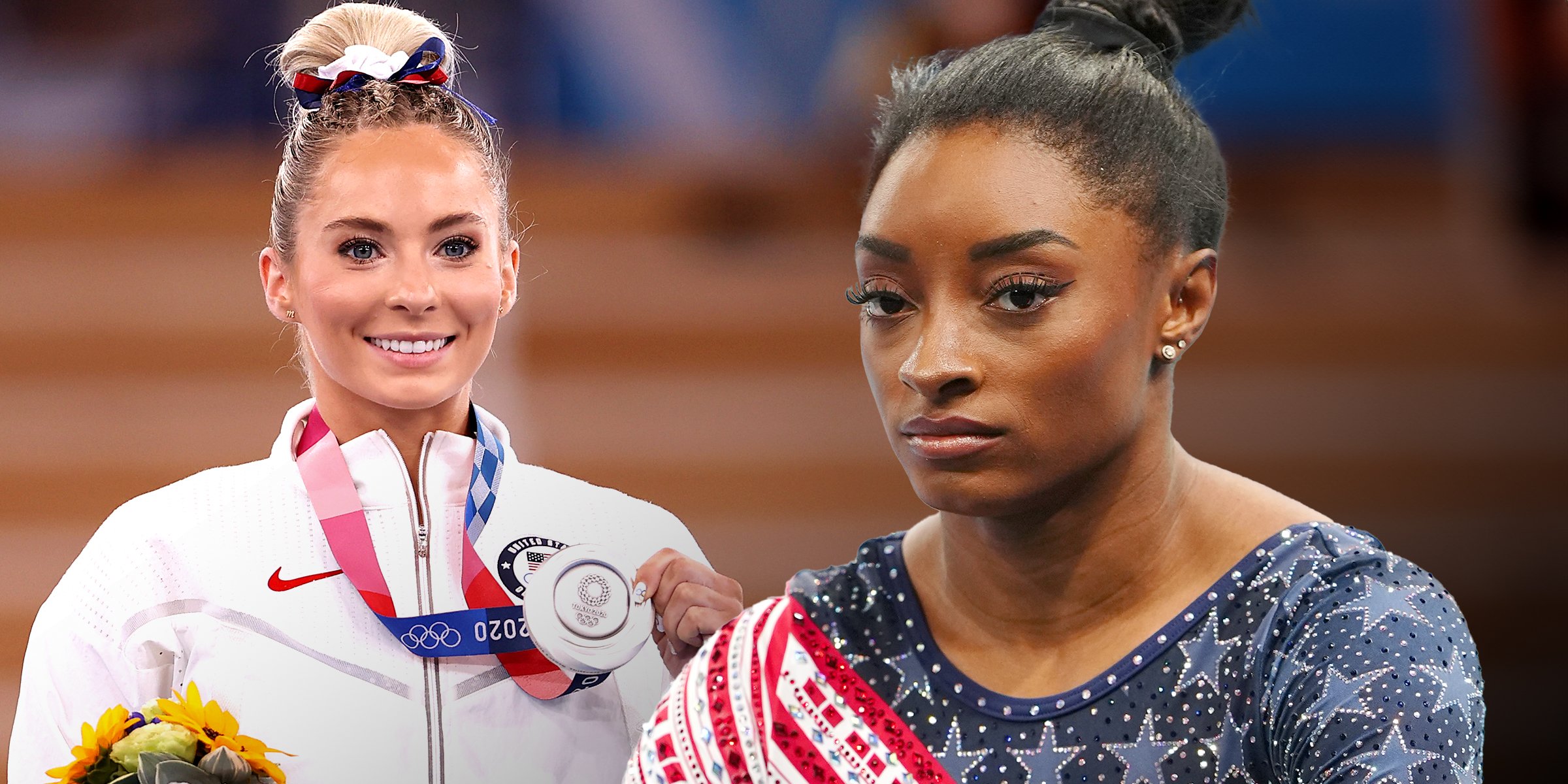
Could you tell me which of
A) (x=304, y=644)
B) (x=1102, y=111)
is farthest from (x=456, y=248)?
(x=1102, y=111)

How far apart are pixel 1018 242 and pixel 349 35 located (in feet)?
2.53

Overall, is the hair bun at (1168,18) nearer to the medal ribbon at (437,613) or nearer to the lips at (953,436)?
the lips at (953,436)

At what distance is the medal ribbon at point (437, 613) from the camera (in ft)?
5.07

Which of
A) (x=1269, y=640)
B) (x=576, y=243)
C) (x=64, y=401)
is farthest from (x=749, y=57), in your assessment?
(x=1269, y=640)

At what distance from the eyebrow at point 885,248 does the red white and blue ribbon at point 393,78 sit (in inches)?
19.7

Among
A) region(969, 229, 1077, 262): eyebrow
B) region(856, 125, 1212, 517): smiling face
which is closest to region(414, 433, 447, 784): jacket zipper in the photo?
region(856, 125, 1212, 517): smiling face

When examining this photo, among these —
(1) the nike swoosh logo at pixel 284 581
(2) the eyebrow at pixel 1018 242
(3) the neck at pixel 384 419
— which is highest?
(2) the eyebrow at pixel 1018 242

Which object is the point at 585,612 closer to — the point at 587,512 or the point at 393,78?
the point at 587,512

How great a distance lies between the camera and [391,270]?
5.08 ft

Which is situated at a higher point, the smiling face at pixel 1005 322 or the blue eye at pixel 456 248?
the blue eye at pixel 456 248

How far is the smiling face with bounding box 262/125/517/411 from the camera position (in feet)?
5.06

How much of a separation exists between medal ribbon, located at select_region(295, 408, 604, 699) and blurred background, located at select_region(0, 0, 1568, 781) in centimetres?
15

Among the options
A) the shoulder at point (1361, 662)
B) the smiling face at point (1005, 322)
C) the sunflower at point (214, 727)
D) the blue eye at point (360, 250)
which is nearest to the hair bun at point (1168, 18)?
the smiling face at point (1005, 322)

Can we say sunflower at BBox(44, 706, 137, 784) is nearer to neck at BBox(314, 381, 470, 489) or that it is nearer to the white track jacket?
the white track jacket
